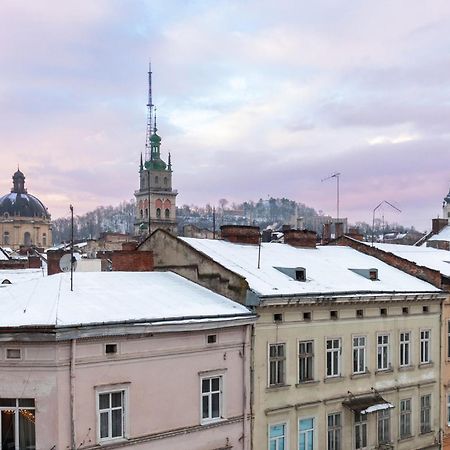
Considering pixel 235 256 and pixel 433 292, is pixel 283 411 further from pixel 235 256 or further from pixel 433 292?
pixel 433 292

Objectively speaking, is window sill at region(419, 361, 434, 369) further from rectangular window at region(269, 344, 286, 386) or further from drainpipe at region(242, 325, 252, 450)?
drainpipe at region(242, 325, 252, 450)

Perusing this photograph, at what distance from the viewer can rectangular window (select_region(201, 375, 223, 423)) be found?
20.1m

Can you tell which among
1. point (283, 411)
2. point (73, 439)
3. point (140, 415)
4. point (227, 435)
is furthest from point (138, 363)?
point (283, 411)

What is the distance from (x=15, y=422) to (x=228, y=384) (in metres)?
6.69

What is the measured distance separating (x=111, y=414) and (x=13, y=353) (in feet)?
10.3

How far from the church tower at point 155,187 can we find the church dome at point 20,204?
28386 millimetres

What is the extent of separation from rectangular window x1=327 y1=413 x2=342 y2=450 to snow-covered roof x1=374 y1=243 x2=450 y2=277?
29.0ft

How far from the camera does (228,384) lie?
2069 cm

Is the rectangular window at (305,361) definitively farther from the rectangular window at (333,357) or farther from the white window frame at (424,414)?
the white window frame at (424,414)

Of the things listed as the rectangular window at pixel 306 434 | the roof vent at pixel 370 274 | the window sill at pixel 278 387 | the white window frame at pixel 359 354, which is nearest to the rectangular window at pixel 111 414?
the window sill at pixel 278 387

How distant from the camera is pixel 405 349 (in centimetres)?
2695

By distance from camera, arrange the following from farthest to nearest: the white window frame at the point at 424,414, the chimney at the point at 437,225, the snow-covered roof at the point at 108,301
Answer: the chimney at the point at 437,225 → the white window frame at the point at 424,414 → the snow-covered roof at the point at 108,301

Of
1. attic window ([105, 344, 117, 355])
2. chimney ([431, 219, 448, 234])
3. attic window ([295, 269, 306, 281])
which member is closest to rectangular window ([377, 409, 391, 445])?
attic window ([295, 269, 306, 281])

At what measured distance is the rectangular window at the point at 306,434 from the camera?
23.0 metres
